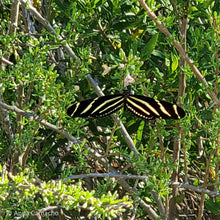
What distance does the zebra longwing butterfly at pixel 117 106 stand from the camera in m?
2.28

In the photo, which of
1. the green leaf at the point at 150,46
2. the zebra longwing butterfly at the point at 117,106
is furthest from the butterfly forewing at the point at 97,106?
the green leaf at the point at 150,46

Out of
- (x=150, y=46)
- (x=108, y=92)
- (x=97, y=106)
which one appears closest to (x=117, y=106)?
(x=97, y=106)

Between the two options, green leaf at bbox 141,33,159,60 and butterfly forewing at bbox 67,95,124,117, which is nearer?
butterfly forewing at bbox 67,95,124,117

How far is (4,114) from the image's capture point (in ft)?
9.66

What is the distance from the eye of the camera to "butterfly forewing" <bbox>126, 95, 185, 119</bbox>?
2234mm

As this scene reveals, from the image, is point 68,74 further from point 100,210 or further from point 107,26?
point 100,210

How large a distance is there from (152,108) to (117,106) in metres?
0.17

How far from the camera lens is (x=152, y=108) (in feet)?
7.54

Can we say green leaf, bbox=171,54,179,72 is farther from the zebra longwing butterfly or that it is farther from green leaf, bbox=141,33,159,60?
the zebra longwing butterfly

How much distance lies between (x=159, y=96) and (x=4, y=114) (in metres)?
0.92

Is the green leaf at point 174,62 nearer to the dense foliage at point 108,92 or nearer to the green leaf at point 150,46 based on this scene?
the dense foliage at point 108,92

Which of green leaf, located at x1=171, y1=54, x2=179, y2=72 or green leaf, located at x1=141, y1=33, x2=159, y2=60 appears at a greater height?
green leaf, located at x1=141, y1=33, x2=159, y2=60

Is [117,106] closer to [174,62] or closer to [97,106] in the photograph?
[97,106]

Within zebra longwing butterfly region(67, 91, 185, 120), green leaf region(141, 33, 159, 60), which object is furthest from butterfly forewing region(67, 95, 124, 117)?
green leaf region(141, 33, 159, 60)
